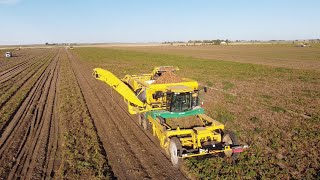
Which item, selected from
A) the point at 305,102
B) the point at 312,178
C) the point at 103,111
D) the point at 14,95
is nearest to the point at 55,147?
the point at 103,111

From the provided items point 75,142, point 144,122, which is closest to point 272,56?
point 144,122

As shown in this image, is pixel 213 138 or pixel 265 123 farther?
pixel 265 123

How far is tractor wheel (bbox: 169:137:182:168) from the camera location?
8.77 metres

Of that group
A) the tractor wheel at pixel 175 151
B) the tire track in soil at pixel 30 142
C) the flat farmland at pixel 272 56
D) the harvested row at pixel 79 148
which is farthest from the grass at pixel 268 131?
the flat farmland at pixel 272 56

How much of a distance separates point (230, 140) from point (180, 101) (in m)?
2.39

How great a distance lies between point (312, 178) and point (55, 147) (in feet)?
29.8

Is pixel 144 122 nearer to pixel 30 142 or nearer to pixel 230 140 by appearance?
pixel 230 140

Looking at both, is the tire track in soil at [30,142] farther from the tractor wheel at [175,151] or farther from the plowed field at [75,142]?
the tractor wheel at [175,151]

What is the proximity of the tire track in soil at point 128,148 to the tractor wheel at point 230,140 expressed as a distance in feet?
6.20

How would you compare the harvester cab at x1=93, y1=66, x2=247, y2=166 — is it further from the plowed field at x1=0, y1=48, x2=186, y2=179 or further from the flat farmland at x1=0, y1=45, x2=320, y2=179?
the plowed field at x1=0, y1=48, x2=186, y2=179

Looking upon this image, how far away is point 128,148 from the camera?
1101 centimetres

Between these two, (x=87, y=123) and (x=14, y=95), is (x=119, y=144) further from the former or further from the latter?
(x=14, y=95)

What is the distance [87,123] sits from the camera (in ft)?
46.3

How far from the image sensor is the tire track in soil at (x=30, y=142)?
30.8ft
